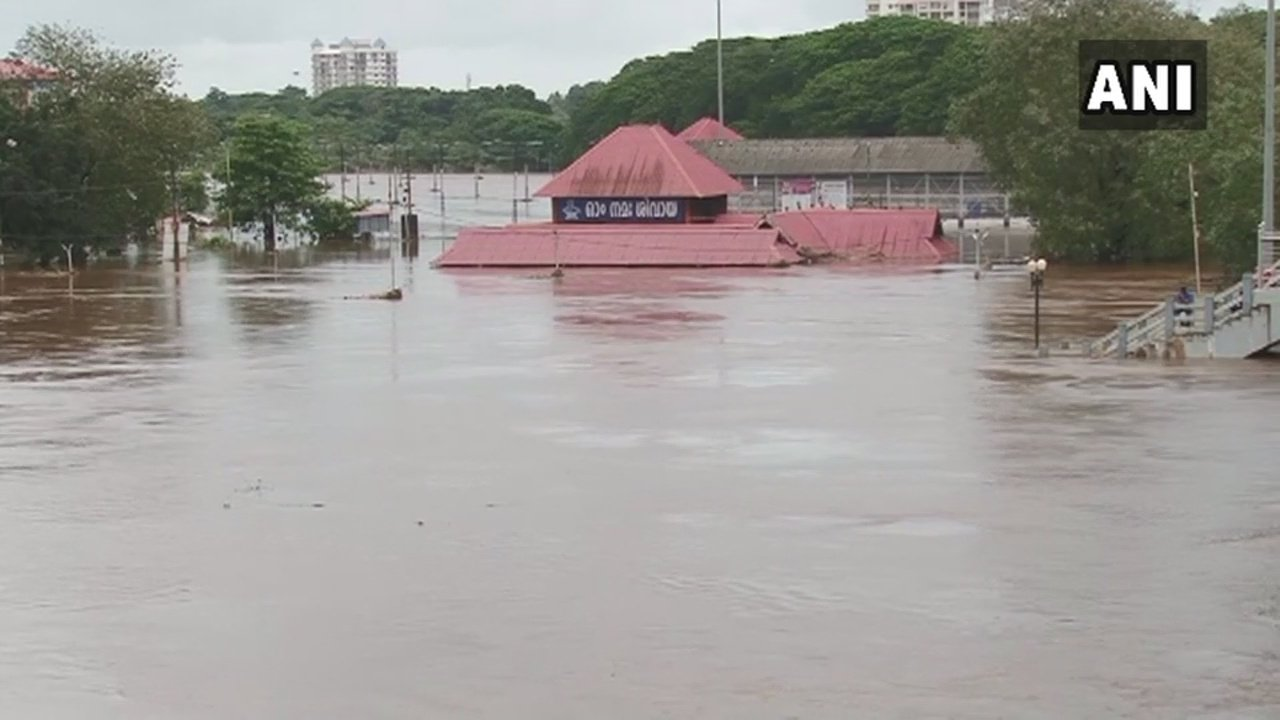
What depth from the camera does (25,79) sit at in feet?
251

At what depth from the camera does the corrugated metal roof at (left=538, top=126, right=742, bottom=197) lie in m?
68.8

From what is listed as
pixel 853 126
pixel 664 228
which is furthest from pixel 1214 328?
pixel 853 126

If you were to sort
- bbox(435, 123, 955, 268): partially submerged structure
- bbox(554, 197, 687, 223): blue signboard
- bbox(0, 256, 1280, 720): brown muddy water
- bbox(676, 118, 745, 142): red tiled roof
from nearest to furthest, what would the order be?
bbox(0, 256, 1280, 720): brown muddy water, bbox(435, 123, 955, 268): partially submerged structure, bbox(554, 197, 687, 223): blue signboard, bbox(676, 118, 745, 142): red tiled roof

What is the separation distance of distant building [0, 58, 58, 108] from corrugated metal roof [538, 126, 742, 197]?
65.6ft

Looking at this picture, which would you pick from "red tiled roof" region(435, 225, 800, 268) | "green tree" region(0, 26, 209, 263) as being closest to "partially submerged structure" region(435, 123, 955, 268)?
"red tiled roof" region(435, 225, 800, 268)

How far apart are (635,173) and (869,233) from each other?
8.88 metres

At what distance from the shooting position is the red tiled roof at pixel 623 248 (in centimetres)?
6531

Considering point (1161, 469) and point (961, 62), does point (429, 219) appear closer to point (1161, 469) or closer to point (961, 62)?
point (961, 62)

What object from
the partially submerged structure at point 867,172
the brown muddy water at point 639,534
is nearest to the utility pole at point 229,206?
the partially submerged structure at point 867,172

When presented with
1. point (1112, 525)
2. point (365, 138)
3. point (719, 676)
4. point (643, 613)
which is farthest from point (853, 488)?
point (365, 138)

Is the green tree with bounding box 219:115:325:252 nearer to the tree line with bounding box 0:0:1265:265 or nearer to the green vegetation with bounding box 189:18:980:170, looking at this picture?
the tree line with bounding box 0:0:1265:265

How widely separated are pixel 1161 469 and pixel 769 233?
151 feet

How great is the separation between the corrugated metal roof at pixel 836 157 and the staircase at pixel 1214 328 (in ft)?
194

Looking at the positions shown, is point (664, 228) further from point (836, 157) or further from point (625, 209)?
point (836, 157)
